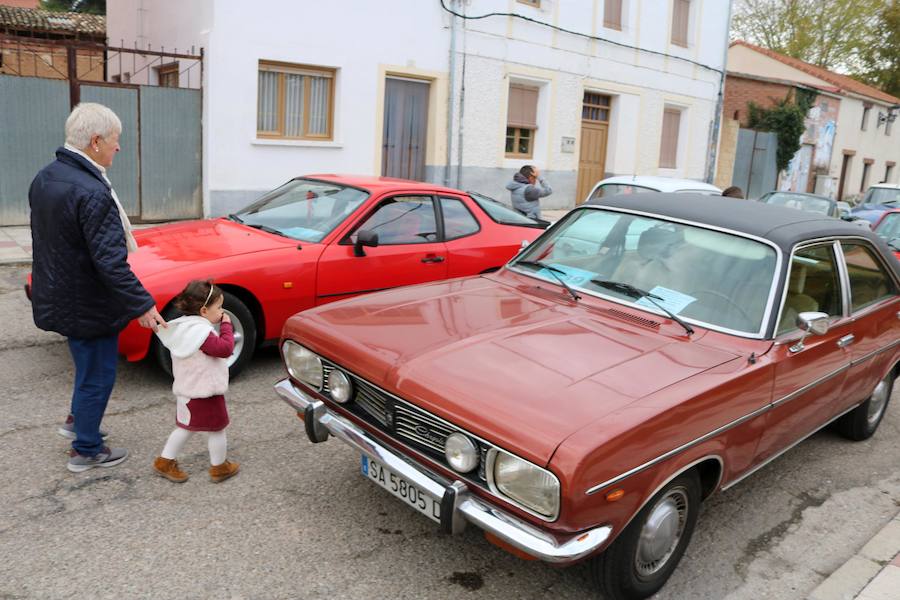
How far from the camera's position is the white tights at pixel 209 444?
12.7ft

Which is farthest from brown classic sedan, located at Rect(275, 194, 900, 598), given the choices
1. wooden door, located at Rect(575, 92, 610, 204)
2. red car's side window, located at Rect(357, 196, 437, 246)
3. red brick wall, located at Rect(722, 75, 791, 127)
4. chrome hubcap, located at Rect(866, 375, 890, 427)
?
red brick wall, located at Rect(722, 75, 791, 127)

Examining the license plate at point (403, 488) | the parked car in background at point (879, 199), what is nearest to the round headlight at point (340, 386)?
the license plate at point (403, 488)

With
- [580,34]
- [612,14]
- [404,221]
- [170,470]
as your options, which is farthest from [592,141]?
[170,470]

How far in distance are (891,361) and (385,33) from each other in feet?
35.6

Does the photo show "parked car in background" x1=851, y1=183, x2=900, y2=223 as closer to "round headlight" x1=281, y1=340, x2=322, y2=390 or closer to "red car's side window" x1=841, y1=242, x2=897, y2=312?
"red car's side window" x1=841, y1=242, x2=897, y2=312

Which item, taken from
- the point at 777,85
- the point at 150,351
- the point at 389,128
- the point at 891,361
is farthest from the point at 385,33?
the point at 777,85

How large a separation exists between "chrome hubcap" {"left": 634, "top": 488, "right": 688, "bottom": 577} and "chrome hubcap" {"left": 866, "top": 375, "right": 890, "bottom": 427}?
8.34ft

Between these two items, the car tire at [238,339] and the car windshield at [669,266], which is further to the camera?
the car tire at [238,339]

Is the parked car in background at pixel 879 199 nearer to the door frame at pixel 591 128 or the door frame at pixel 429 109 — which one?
the door frame at pixel 591 128

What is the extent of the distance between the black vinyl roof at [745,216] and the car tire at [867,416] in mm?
1038

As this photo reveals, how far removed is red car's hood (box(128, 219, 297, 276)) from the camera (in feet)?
17.2

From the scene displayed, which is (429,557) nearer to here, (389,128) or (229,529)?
(229,529)

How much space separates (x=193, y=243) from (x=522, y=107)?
1224cm

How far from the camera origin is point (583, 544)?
8.84 ft
